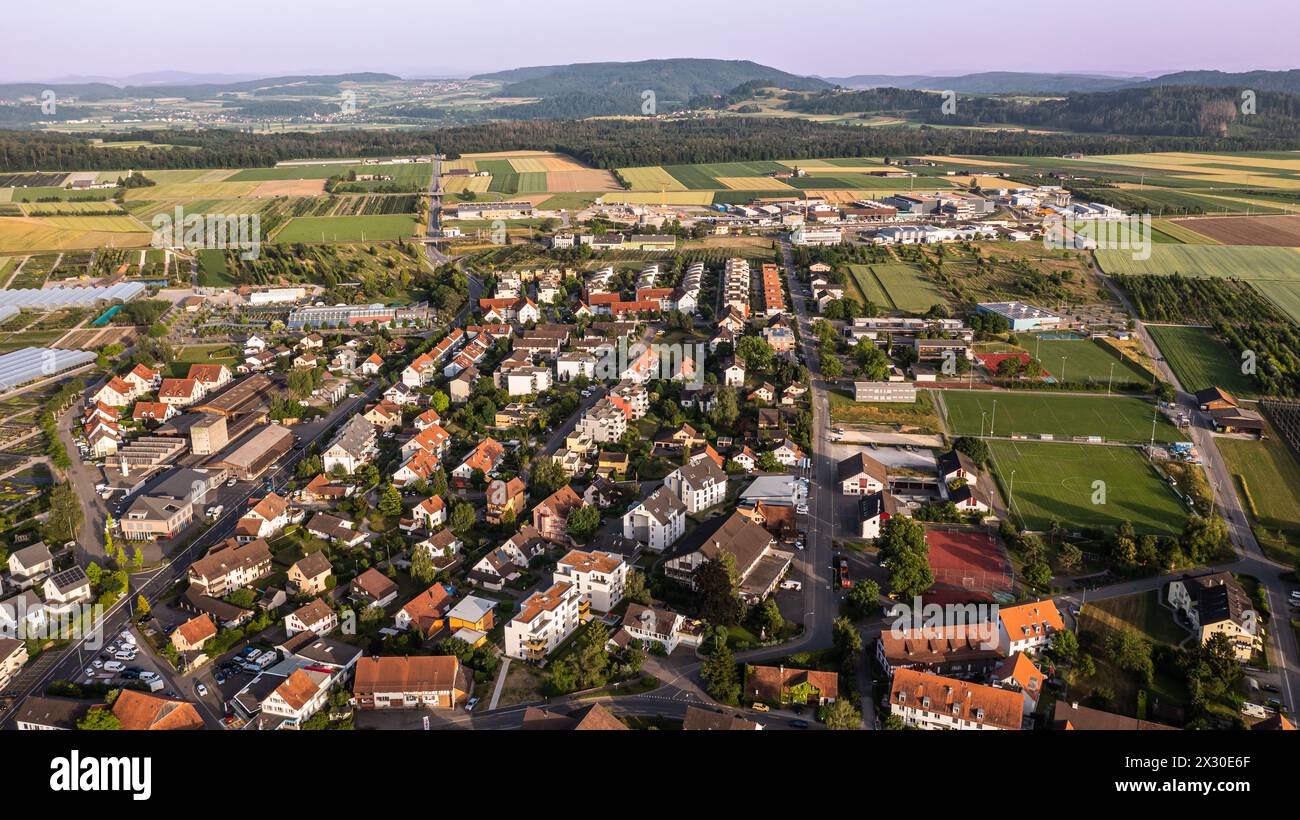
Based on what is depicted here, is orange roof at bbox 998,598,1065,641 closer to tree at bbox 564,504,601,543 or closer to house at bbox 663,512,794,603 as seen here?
house at bbox 663,512,794,603

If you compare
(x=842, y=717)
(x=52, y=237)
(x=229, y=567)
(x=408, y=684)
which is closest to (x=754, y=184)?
(x=52, y=237)

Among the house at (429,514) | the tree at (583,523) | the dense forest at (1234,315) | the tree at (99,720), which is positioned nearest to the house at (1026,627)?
the tree at (583,523)

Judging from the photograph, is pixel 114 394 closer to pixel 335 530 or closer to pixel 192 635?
pixel 335 530

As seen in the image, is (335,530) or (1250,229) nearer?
(335,530)

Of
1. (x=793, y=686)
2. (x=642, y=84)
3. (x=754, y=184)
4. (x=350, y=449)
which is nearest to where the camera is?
(x=793, y=686)

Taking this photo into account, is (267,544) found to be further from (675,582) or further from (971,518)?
(971,518)

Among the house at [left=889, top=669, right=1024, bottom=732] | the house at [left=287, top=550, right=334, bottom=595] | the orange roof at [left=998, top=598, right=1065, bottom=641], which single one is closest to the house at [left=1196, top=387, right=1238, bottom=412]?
the orange roof at [left=998, top=598, right=1065, bottom=641]
